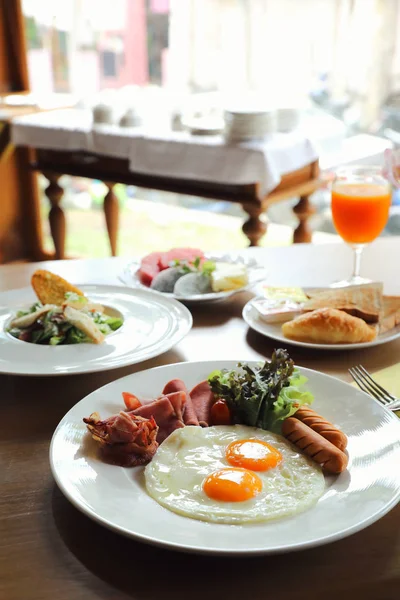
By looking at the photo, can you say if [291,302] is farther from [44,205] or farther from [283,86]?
[44,205]

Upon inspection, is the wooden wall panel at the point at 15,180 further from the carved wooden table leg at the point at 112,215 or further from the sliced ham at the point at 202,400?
the sliced ham at the point at 202,400

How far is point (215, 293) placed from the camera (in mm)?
1462

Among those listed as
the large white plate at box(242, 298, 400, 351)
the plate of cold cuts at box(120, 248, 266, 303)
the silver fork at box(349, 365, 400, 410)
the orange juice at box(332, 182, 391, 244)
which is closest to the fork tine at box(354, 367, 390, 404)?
the silver fork at box(349, 365, 400, 410)

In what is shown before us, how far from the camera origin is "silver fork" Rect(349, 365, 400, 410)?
3.41 ft

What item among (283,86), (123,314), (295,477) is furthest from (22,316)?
(283,86)

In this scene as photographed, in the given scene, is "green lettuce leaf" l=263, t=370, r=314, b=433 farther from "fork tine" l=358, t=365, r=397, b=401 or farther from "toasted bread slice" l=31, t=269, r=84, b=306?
"toasted bread slice" l=31, t=269, r=84, b=306

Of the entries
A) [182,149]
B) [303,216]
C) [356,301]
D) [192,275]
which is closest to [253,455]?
[356,301]

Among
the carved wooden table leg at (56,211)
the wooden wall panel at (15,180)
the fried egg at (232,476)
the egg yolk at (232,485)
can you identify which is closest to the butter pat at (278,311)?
the fried egg at (232,476)

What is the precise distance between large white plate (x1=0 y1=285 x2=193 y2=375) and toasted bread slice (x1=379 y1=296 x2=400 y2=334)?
38 centimetres

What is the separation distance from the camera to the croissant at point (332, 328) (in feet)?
4.09

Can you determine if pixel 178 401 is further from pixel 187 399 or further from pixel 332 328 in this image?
pixel 332 328

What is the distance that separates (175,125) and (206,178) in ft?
1.36

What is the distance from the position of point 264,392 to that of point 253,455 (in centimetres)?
11

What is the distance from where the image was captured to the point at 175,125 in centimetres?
354
